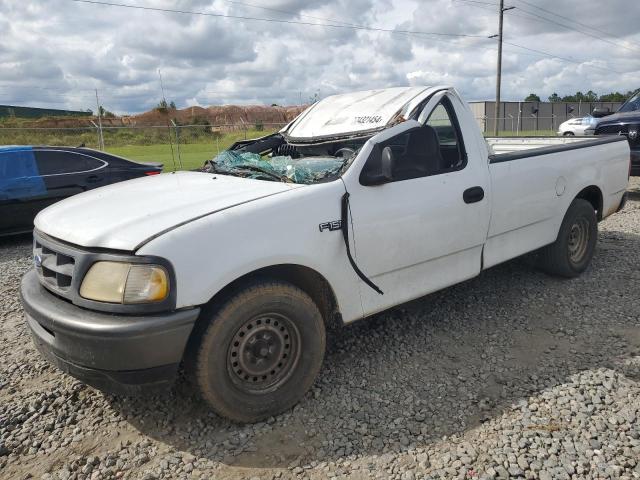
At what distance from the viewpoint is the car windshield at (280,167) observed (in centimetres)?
326

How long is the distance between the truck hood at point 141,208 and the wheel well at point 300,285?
407 mm

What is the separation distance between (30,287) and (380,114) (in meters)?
2.59

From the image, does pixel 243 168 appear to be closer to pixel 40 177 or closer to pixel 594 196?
pixel 594 196

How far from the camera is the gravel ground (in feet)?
8.24

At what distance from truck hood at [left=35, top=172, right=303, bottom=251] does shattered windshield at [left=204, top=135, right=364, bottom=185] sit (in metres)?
0.17

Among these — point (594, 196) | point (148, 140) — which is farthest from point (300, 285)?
point (148, 140)

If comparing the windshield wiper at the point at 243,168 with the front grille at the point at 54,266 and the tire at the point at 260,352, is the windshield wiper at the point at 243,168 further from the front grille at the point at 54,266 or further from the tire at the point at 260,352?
the front grille at the point at 54,266

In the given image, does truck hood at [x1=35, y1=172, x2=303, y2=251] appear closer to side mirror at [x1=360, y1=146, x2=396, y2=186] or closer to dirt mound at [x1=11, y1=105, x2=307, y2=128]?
side mirror at [x1=360, y1=146, x2=396, y2=186]

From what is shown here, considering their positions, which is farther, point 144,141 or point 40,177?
point 144,141

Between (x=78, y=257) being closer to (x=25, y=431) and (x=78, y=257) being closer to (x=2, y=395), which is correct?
(x=25, y=431)

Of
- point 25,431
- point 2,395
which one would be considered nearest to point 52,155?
point 2,395

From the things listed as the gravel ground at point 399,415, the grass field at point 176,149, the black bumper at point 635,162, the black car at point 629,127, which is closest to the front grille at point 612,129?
the black car at point 629,127

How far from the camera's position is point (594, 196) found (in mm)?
5172

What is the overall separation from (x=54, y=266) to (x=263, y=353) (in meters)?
1.22
